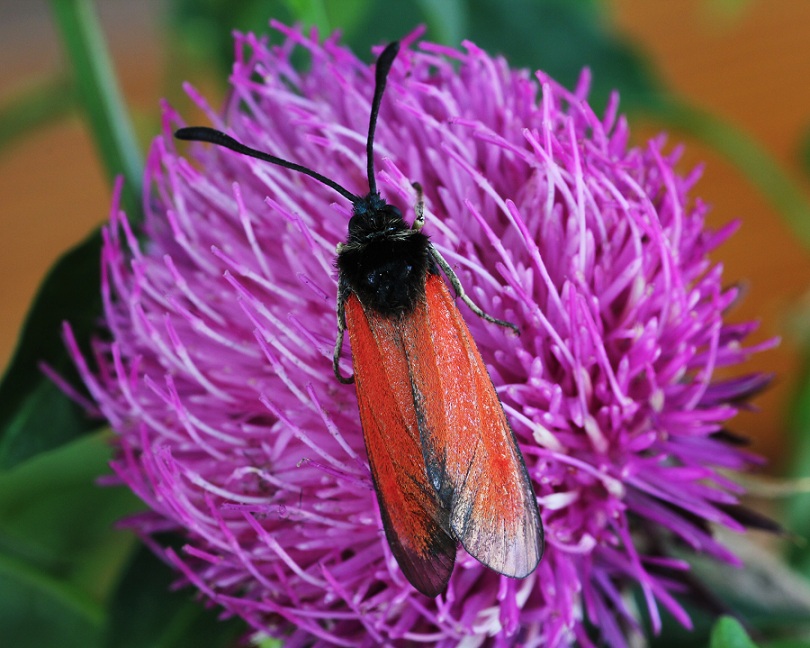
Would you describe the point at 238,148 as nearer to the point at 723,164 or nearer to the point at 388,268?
the point at 388,268

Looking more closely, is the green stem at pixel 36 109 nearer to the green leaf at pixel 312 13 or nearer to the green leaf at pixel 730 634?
the green leaf at pixel 312 13

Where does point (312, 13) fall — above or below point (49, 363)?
above

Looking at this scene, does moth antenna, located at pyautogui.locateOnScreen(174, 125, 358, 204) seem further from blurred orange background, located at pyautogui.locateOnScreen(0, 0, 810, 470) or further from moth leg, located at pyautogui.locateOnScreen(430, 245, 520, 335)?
blurred orange background, located at pyautogui.locateOnScreen(0, 0, 810, 470)

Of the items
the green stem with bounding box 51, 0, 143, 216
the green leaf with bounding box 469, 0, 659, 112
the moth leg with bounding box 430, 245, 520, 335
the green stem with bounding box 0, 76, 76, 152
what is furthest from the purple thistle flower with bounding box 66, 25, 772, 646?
the green stem with bounding box 0, 76, 76, 152

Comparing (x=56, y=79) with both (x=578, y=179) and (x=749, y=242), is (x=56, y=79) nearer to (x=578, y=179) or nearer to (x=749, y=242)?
(x=578, y=179)

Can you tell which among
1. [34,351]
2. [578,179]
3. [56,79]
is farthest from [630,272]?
[56,79]

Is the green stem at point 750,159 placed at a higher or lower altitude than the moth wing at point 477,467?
lower

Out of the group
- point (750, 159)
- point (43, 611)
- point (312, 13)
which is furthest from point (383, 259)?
point (750, 159)

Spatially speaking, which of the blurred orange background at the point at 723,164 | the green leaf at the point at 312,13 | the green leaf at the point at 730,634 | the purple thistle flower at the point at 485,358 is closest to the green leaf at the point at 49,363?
the purple thistle flower at the point at 485,358
